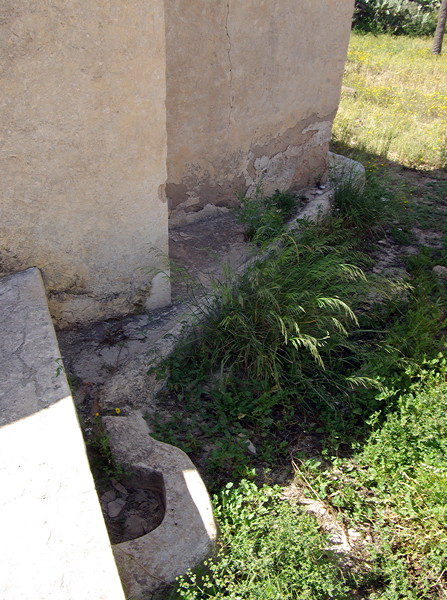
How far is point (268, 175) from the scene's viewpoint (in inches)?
188

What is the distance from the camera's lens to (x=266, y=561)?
1980 millimetres

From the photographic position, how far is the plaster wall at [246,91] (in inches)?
151

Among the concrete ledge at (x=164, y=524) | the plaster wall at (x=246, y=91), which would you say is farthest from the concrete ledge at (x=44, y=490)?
the plaster wall at (x=246, y=91)

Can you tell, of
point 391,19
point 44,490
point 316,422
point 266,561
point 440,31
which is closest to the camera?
point 44,490

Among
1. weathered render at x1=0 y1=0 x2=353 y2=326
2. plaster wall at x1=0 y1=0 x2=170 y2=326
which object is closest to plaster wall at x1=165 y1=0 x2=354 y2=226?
weathered render at x1=0 y1=0 x2=353 y2=326

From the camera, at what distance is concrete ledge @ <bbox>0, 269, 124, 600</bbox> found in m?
1.50

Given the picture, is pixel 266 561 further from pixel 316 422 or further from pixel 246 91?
pixel 246 91

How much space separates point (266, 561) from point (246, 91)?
3404 mm

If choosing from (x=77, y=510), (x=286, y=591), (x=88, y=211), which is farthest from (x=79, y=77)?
(x=286, y=591)

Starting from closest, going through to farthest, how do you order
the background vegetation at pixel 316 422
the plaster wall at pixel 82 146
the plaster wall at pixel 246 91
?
the background vegetation at pixel 316 422, the plaster wall at pixel 82 146, the plaster wall at pixel 246 91

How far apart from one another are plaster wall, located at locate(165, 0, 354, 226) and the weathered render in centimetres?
1

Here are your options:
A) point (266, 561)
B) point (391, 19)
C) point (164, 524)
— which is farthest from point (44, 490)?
point (391, 19)

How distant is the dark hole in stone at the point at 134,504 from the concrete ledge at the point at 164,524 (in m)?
0.05

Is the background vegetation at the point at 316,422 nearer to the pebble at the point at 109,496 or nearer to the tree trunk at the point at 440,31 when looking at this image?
the pebble at the point at 109,496
